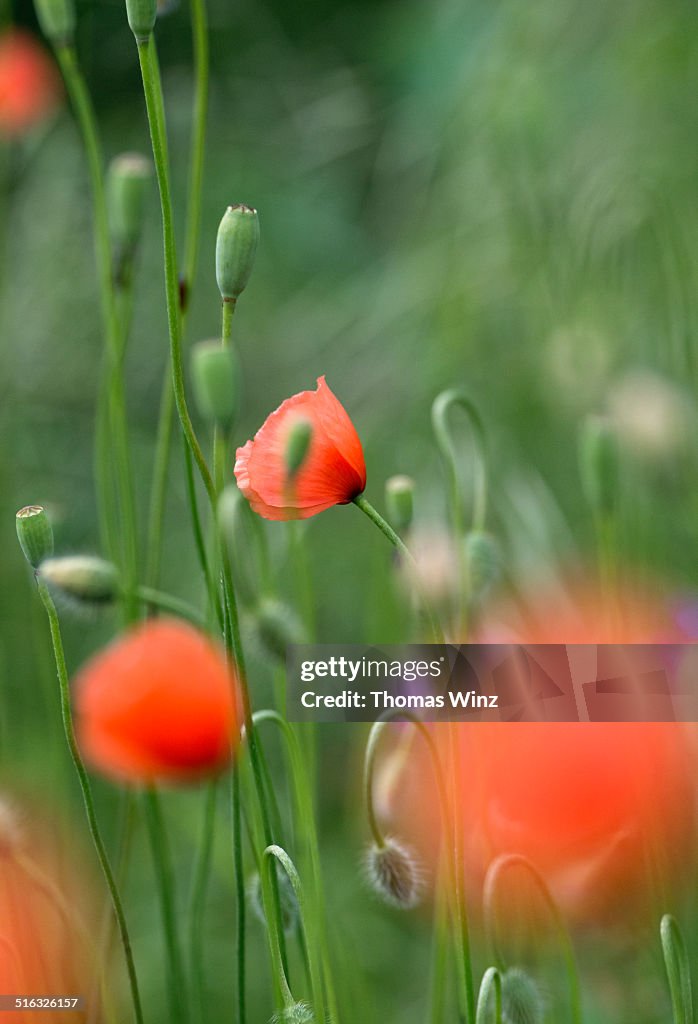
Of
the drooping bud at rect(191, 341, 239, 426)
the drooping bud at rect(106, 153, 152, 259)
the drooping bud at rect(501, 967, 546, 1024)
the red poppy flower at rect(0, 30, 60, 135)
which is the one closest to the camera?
the drooping bud at rect(191, 341, 239, 426)

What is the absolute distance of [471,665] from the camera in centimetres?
47

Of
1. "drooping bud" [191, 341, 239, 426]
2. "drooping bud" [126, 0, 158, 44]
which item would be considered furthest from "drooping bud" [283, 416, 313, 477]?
"drooping bud" [126, 0, 158, 44]

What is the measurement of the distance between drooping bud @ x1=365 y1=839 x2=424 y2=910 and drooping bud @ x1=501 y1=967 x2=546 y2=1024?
5 cm

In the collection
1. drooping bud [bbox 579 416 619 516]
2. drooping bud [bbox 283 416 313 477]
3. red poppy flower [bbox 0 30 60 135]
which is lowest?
drooping bud [bbox 283 416 313 477]

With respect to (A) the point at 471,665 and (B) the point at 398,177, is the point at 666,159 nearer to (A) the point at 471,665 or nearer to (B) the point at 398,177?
(B) the point at 398,177

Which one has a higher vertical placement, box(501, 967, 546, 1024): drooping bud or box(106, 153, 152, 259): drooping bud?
box(106, 153, 152, 259): drooping bud

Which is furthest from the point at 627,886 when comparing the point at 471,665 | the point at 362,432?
the point at 362,432

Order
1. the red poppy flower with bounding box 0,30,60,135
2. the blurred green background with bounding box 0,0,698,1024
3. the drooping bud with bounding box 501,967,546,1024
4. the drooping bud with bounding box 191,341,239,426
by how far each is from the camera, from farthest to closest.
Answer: the red poppy flower with bounding box 0,30,60,135
the blurred green background with bounding box 0,0,698,1024
the drooping bud with bounding box 501,967,546,1024
the drooping bud with bounding box 191,341,239,426

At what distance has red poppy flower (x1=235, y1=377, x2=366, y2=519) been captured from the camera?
1.33 feet

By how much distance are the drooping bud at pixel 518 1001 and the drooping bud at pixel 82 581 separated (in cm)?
22

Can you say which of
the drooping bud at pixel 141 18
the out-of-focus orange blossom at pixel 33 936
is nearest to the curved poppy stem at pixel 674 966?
the out-of-focus orange blossom at pixel 33 936

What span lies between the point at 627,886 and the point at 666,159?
728 mm

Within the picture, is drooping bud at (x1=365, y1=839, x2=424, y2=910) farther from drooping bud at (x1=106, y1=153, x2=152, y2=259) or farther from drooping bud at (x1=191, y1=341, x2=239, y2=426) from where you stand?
drooping bud at (x1=106, y1=153, x2=152, y2=259)

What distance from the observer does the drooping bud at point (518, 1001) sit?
17.2 inches
